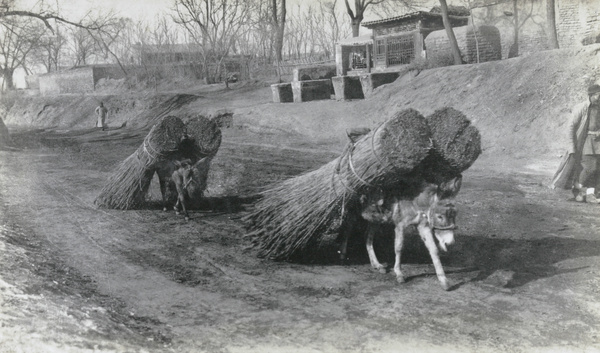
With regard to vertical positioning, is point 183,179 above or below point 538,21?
below

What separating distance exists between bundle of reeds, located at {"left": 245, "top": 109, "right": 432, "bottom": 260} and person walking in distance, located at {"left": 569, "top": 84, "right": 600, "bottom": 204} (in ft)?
16.7

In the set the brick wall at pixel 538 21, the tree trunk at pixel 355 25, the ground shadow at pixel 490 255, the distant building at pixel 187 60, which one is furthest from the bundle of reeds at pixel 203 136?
the tree trunk at pixel 355 25

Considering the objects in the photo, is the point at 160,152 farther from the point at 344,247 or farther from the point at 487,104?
the point at 487,104

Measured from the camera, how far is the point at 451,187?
5926 millimetres

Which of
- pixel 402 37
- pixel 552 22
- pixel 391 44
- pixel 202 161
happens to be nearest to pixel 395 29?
pixel 391 44

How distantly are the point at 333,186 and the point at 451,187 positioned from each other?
50.9 inches

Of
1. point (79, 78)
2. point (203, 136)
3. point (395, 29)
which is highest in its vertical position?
point (395, 29)

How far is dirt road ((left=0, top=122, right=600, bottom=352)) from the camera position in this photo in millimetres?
4559

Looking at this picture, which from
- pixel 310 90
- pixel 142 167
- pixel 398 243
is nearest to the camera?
pixel 398 243

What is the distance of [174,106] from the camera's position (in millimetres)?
31281

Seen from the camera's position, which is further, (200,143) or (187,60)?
(187,60)

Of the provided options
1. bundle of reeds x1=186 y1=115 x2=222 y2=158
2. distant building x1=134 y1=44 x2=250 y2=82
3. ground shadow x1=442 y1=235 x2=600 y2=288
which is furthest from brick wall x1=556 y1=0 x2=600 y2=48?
distant building x1=134 y1=44 x2=250 y2=82

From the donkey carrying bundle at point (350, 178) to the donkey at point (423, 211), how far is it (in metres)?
0.12

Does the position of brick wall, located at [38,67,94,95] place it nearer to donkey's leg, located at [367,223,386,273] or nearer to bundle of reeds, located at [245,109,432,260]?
bundle of reeds, located at [245,109,432,260]
